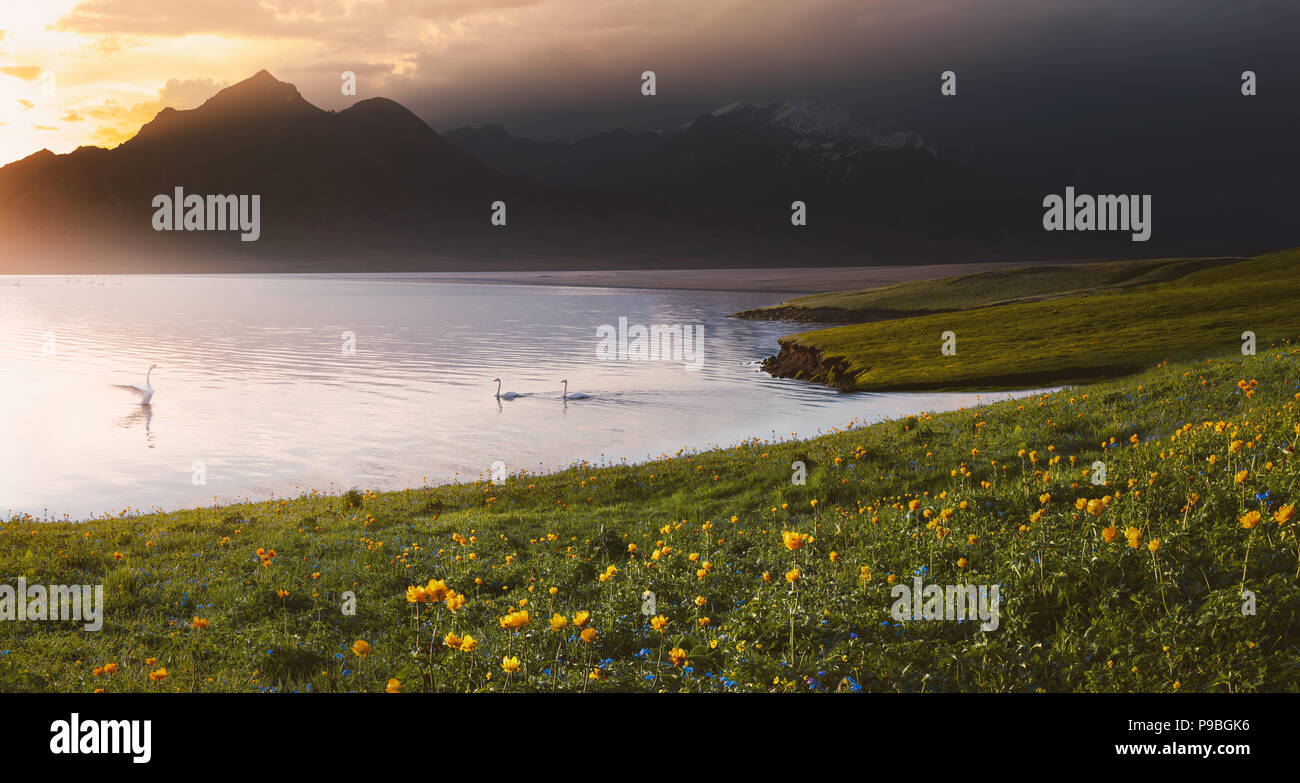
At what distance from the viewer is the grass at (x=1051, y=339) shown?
178ft

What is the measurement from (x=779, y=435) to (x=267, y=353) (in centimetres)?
6436

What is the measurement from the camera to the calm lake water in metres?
33.1

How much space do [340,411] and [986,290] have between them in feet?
356

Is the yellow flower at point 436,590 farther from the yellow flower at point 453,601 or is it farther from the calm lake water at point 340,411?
the calm lake water at point 340,411

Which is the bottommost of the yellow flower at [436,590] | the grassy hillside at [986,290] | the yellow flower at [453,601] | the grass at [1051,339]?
the yellow flower at [453,601]

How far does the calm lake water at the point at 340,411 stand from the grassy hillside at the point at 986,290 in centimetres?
3411

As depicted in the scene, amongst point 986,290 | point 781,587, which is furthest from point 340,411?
point 986,290

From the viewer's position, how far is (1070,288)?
118 meters

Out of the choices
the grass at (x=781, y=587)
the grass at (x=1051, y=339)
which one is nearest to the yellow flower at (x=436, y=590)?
the grass at (x=781, y=587)

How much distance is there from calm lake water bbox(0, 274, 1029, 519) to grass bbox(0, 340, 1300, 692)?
586 inches

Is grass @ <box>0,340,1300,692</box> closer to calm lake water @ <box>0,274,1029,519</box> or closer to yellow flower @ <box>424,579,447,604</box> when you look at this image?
yellow flower @ <box>424,579,447,604</box>

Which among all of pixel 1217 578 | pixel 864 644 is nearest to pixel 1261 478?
pixel 1217 578

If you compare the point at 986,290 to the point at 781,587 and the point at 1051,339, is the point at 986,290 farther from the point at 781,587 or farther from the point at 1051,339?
the point at 781,587

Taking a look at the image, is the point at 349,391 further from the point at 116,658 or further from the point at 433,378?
the point at 116,658
